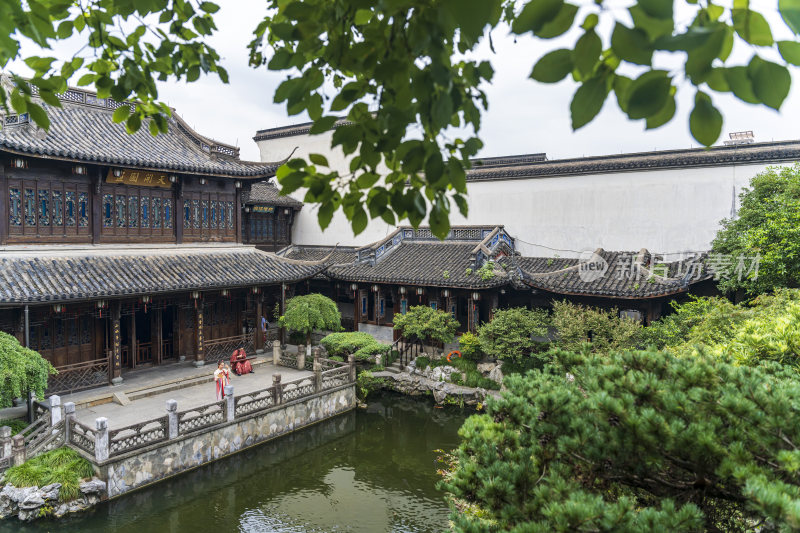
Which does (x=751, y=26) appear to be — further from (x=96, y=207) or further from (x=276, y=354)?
(x=276, y=354)

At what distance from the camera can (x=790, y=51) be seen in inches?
45.2

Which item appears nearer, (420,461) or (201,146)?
(420,461)

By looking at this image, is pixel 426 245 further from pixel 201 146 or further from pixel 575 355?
pixel 575 355

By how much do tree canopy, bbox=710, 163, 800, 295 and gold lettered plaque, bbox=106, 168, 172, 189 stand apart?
13.4 metres

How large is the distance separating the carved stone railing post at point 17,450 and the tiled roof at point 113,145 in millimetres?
5523

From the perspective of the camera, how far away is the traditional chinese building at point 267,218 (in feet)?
61.4

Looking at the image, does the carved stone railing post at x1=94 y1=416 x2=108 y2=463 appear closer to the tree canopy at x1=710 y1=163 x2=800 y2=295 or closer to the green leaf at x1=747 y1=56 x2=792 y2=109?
the green leaf at x1=747 y1=56 x2=792 y2=109

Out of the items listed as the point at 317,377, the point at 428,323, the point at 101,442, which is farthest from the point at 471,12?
the point at 428,323

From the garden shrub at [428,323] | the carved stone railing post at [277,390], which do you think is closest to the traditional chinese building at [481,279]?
the garden shrub at [428,323]

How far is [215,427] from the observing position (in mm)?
9258

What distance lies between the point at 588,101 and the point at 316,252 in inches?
769

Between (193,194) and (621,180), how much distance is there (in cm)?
1226

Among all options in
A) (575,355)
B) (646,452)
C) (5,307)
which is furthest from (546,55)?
(5,307)

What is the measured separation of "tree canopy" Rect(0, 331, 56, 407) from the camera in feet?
25.2
